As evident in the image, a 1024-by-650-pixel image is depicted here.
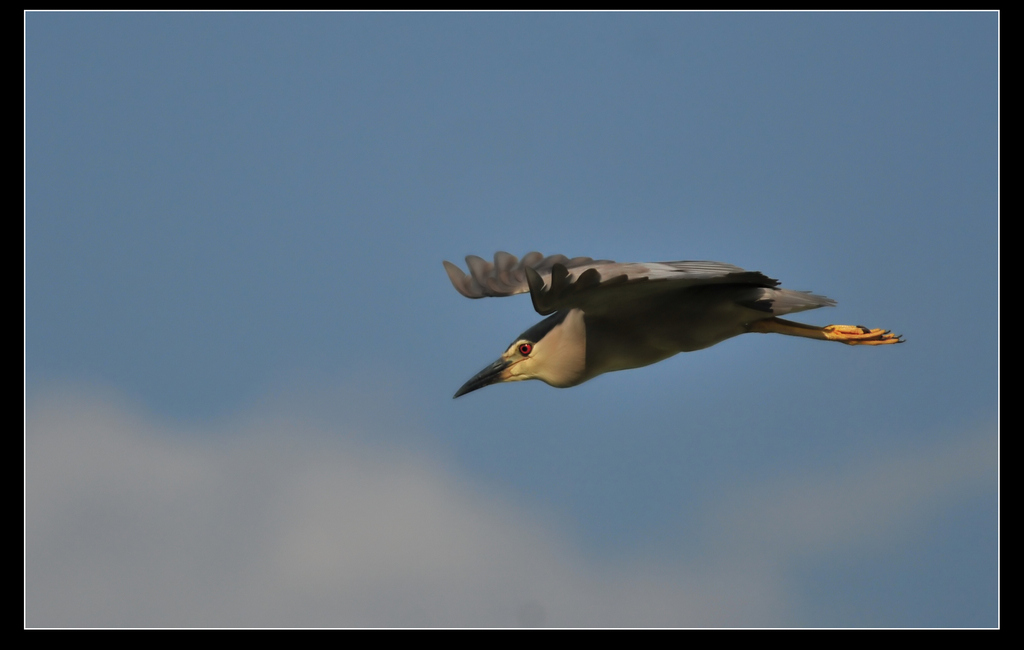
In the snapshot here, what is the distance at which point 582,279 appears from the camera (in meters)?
6.07

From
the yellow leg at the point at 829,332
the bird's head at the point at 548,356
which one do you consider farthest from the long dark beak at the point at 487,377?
the yellow leg at the point at 829,332

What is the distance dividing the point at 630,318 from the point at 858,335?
2.59 metres

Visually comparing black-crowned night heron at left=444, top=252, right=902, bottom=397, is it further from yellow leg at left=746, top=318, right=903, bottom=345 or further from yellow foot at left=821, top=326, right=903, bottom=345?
yellow foot at left=821, top=326, right=903, bottom=345

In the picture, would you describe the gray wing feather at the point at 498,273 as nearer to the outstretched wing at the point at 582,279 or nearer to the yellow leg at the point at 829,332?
the outstretched wing at the point at 582,279

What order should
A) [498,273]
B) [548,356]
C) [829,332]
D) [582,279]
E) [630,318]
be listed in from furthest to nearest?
[829,332] < [498,273] < [548,356] < [630,318] < [582,279]

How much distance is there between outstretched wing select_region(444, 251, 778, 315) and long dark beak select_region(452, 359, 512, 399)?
2.13 feet

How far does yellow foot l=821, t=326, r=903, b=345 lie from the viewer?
27.6 ft

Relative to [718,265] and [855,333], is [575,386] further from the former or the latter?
[855,333]

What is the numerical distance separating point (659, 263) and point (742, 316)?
98 centimetres

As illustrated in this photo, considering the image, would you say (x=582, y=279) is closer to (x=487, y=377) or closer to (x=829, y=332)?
(x=487, y=377)

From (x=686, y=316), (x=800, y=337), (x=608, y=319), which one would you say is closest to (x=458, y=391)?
(x=608, y=319)

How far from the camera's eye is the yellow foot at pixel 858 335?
8398mm

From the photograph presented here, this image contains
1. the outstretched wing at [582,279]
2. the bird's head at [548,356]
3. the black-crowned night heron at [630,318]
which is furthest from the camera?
the bird's head at [548,356]

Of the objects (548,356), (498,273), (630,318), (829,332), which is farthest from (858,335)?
(498,273)
